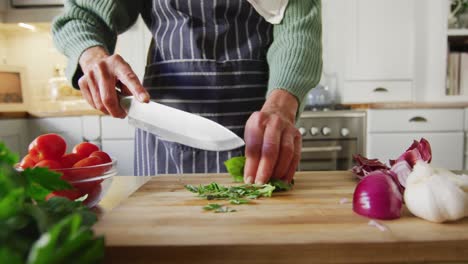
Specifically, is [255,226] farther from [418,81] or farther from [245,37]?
[418,81]

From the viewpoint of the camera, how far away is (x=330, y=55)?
2379 millimetres

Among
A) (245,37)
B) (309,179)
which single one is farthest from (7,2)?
(309,179)

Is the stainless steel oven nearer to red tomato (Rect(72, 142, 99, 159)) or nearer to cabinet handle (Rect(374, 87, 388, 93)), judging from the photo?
cabinet handle (Rect(374, 87, 388, 93))

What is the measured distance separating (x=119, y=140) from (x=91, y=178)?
5.04ft

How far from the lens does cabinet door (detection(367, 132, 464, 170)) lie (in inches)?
79.6

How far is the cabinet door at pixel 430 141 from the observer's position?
2.02m

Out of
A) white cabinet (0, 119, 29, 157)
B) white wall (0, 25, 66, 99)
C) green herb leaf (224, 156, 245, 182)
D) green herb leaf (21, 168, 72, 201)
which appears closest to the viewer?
green herb leaf (21, 168, 72, 201)

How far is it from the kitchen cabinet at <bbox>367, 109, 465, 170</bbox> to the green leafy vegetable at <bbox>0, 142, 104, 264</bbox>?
6.21 feet

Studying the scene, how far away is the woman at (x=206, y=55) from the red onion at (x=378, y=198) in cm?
26

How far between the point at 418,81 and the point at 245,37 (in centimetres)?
178

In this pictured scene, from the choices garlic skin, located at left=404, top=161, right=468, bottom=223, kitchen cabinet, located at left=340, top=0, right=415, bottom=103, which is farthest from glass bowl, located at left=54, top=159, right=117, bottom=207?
kitchen cabinet, located at left=340, top=0, right=415, bottom=103

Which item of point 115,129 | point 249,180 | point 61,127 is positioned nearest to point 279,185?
point 249,180

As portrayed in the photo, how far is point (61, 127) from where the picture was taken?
1.96m

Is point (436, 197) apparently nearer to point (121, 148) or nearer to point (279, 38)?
point (279, 38)
